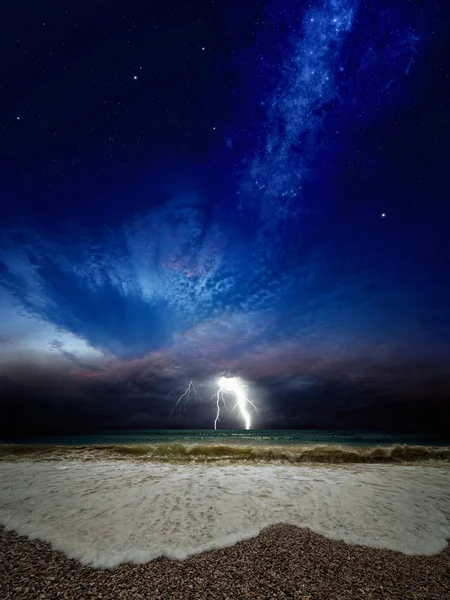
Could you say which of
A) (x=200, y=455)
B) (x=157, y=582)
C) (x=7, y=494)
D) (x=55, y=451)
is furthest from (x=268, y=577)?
(x=55, y=451)

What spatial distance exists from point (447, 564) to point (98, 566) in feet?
25.0

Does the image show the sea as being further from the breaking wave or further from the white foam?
the breaking wave

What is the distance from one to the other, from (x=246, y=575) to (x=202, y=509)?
408 centimetres

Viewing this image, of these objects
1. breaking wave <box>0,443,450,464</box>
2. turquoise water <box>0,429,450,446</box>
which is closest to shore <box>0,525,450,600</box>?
breaking wave <box>0,443,450,464</box>

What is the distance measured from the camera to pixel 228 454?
75.3 ft

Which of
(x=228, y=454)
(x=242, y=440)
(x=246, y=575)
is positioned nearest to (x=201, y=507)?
(x=246, y=575)

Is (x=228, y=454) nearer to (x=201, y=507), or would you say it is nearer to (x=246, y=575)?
(x=201, y=507)

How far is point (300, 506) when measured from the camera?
945 cm

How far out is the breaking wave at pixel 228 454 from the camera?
2084cm

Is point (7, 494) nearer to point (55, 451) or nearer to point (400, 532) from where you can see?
point (400, 532)

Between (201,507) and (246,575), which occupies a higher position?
(201,507)

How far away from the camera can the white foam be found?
693 cm

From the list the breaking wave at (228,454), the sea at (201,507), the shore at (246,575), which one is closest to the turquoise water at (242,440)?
the breaking wave at (228,454)

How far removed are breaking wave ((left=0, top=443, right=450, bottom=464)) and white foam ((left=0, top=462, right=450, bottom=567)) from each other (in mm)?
6988
